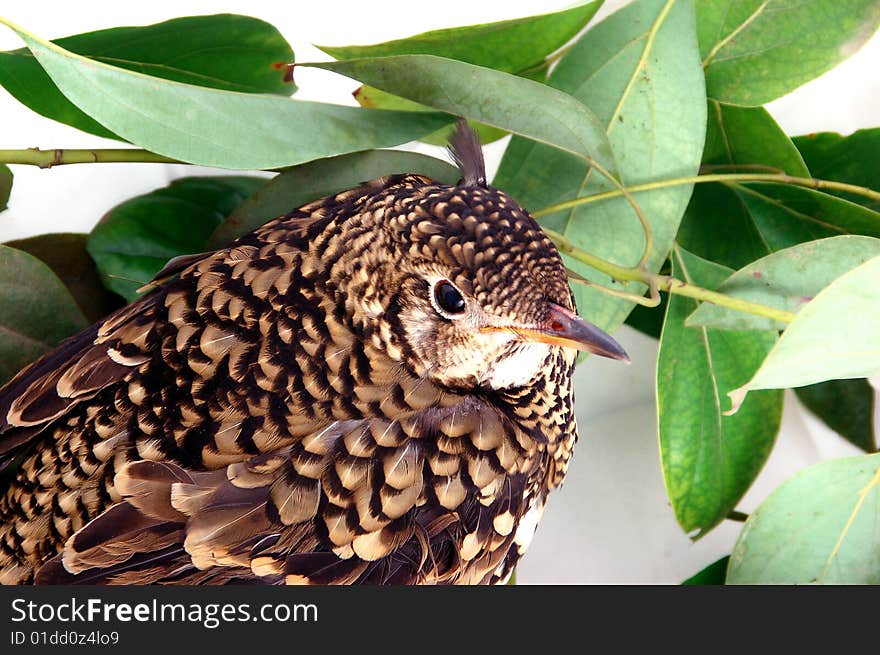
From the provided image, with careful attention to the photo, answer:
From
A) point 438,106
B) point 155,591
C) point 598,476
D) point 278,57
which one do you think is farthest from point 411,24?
point 155,591

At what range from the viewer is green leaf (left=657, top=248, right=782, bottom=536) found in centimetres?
71

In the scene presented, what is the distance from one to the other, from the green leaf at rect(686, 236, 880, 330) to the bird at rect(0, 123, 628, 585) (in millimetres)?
116

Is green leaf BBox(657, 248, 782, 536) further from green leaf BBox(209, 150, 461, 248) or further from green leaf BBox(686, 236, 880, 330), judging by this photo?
green leaf BBox(209, 150, 461, 248)

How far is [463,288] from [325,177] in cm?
18

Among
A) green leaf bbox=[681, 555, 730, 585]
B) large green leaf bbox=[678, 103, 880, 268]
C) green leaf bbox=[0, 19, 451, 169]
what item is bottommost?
green leaf bbox=[681, 555, 730, 585]

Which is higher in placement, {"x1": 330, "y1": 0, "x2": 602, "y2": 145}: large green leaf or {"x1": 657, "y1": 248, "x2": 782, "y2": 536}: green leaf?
{"x1": 330, "y1": 0, "x2": 602, "y2": 145}: large green leaf

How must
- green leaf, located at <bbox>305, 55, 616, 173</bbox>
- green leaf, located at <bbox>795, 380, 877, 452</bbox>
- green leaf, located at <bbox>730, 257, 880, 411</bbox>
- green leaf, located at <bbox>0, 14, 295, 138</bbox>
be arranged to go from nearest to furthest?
green leaf, located at <bbox>730, 257, 880, 411</bbox>, green leaf, located at <bbox>305, 55, 616, 173</bbox>, green leaf, located at <bbox>0, 14, 295, 138</bbox>, green leaf, located at <bbox>795, 380, 877, 452</bbox>

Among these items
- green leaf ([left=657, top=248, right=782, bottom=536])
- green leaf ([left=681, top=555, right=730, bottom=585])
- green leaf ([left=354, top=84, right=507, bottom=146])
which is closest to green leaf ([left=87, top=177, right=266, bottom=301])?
green leaf ([left=354, top=84, right=507, bottom=146])

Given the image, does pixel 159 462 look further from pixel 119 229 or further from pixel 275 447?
pixel 119 229

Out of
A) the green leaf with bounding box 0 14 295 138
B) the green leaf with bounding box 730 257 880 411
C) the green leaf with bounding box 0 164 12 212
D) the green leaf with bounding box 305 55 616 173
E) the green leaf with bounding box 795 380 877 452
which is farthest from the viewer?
the green leaf with bounding box 795 380 877 452

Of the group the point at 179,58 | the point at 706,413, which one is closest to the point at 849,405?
the point at 706,413

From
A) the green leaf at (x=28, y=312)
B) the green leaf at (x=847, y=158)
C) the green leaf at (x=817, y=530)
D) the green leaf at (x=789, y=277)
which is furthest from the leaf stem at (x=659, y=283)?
the green leaf at (x=28, y=312)

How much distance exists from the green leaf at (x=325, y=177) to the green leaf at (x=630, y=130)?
0.20 ft

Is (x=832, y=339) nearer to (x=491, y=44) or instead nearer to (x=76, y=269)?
(x=491, y=44)
